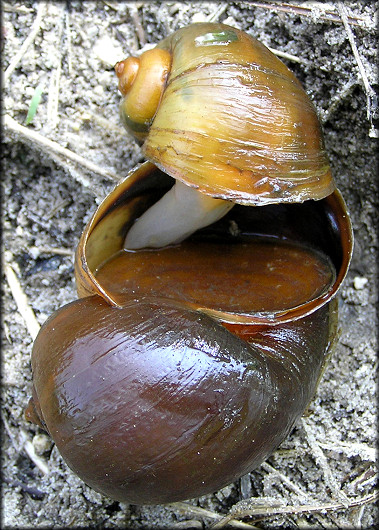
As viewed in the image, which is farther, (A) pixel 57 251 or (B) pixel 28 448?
(A) pixel 57 251

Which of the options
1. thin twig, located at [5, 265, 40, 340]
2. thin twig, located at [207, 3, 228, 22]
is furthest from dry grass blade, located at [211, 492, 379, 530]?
thin twig, located at [207, 3, 228, 22]

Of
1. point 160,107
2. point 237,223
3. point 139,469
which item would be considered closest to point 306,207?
point 237,223

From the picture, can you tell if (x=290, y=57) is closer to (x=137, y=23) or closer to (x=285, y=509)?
(x=137, y=23)

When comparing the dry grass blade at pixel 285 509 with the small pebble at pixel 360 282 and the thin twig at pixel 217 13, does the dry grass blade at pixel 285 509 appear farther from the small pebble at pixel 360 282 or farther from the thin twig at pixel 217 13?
the thin twig at pixel 217 13

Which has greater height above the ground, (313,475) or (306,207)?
(306,207)

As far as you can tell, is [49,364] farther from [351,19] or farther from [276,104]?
[351,19]

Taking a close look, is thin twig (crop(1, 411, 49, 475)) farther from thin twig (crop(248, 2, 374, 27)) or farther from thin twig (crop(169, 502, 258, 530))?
thin twig (crop(248, 2, 374, 27))

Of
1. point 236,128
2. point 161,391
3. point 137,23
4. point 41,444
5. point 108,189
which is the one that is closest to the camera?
point 161,391

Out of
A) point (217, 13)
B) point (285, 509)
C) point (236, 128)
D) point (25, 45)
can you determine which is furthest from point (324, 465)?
point (25, 45)
